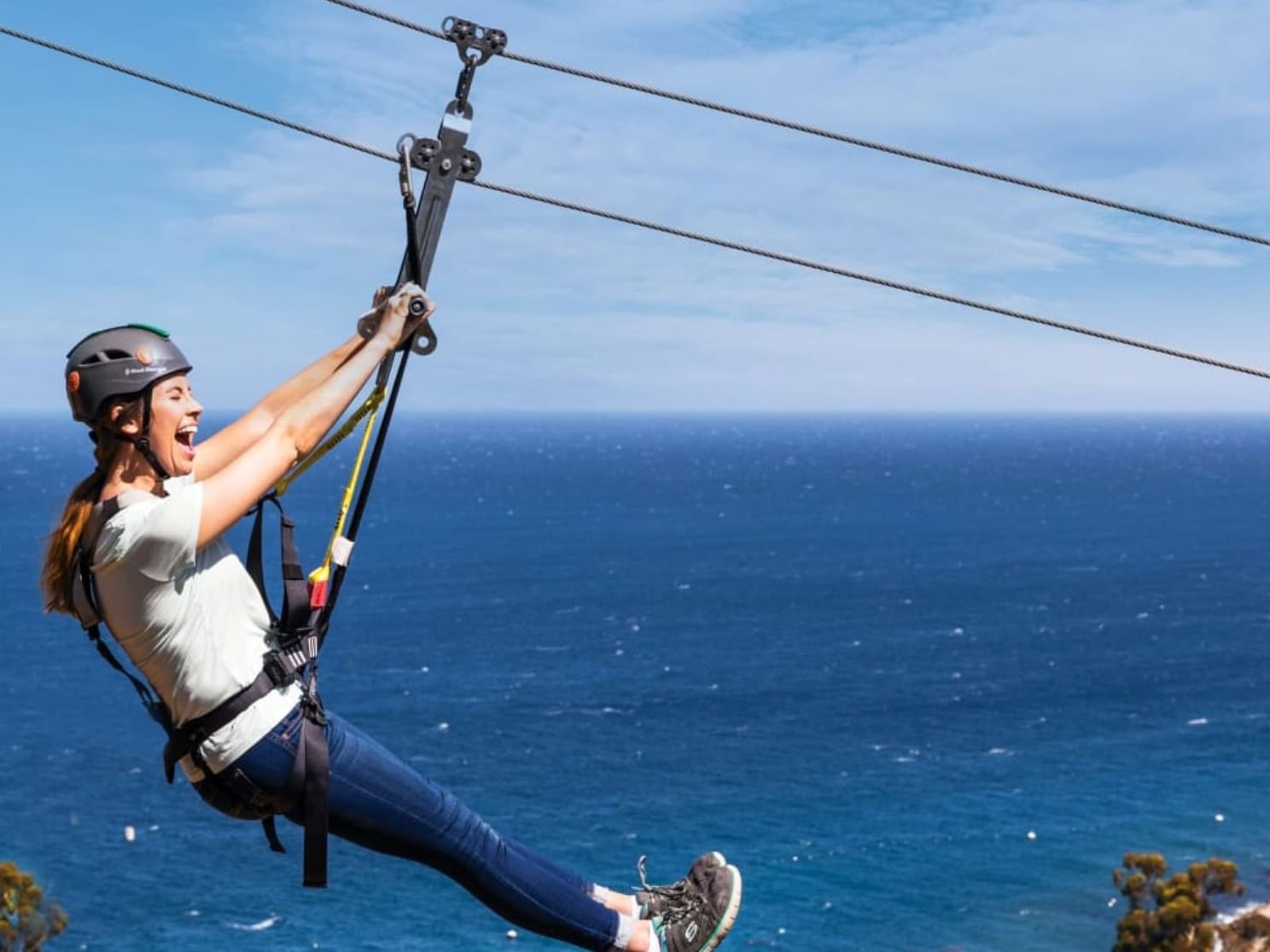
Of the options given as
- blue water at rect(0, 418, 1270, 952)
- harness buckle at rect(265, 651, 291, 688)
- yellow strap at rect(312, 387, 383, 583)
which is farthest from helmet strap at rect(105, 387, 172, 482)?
blue water at rect(0, 418, 1270, 952)

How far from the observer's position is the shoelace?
646cm

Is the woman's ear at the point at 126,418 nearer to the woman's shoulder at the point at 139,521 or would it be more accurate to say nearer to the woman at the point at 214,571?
the woman at the point at 214,571

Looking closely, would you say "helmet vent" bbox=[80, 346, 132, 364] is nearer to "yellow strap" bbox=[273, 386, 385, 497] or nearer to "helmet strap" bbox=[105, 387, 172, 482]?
"helmet strap" bbox=[105, 387, 172, 482]

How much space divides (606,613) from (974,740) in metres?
38.4

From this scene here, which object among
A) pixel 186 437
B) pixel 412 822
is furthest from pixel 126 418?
pixel 412 822

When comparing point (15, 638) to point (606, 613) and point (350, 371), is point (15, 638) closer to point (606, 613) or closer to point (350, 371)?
point (606, 613)

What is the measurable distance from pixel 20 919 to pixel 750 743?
134 ft

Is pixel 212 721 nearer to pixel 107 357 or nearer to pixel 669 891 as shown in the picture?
pixel 107 357

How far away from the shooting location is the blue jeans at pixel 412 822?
5.34m

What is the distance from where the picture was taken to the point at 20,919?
50.0 m

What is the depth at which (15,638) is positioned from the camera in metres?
104

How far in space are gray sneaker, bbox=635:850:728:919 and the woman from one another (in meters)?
0.86

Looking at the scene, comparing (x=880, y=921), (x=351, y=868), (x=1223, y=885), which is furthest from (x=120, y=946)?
(x=1223, y=885)

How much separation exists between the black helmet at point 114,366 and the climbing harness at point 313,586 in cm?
32
